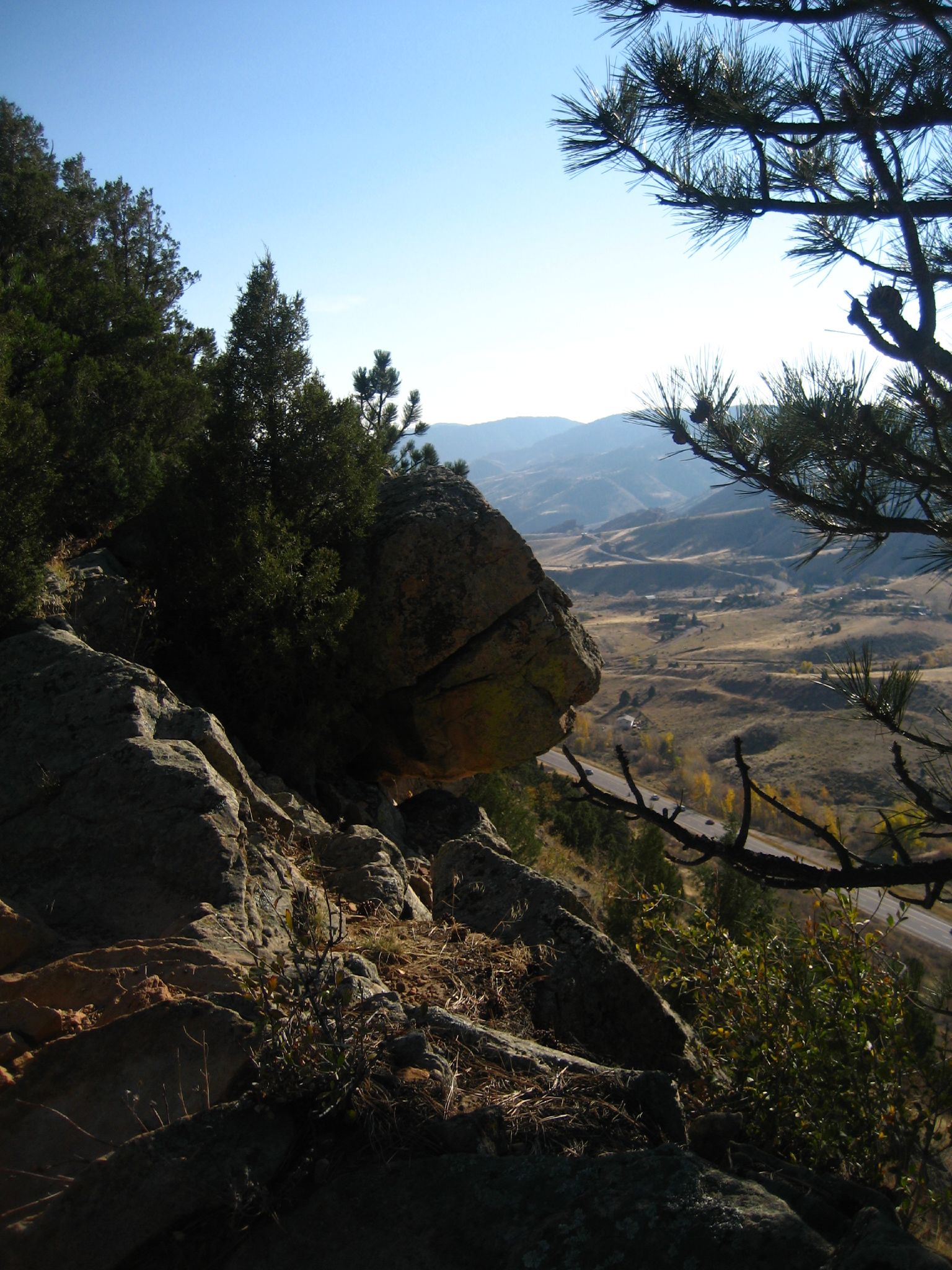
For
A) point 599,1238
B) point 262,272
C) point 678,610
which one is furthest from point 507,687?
point 678,610

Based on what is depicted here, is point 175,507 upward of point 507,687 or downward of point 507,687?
upward

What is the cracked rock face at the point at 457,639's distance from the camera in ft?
33.2

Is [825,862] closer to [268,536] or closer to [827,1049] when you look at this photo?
[268,536]

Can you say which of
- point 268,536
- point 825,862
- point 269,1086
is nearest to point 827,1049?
point 269,1086

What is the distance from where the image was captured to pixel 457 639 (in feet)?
33.3

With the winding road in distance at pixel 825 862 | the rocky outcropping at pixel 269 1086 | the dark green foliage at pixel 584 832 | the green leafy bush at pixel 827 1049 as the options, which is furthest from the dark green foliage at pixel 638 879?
the winding road in distance at pixel 825 862

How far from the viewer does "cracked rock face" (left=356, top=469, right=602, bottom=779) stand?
10.1 metres

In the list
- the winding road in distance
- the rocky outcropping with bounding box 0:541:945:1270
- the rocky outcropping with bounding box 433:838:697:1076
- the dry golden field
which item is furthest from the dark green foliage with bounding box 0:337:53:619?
the winding road in distance

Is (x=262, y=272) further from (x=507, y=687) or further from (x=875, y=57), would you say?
(x=875, y=57)

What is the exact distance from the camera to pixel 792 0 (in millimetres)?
4242

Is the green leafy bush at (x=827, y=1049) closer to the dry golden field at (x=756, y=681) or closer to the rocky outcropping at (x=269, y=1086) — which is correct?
the rocky outcropping at (x=269, y=1086)

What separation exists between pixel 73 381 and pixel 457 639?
5.65 meters

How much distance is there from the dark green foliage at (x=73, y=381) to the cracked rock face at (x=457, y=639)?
3.15 m

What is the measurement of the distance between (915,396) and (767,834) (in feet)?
211
